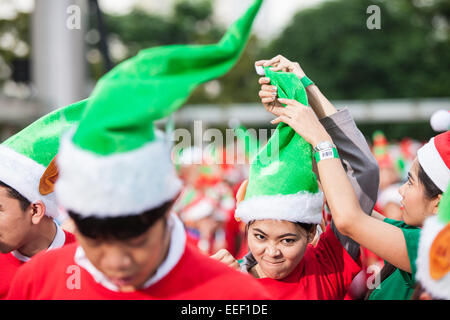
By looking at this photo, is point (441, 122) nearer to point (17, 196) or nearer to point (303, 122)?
point (303, 122)

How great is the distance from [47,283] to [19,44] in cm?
3289

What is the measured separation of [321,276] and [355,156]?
63 cm

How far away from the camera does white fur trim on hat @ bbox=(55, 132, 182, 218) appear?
5.95 feet

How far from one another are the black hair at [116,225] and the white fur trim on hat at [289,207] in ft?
3.40

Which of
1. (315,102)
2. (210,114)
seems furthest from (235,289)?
(210,114)

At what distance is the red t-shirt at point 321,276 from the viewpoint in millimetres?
2871

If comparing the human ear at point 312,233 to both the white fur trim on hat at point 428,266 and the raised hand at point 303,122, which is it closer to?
the raised hand at point 303,122

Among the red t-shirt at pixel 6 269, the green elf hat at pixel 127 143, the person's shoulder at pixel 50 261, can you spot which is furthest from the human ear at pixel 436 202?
the red t-shirt at pixel 6 269

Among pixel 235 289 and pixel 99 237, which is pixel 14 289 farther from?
pixel 235 289

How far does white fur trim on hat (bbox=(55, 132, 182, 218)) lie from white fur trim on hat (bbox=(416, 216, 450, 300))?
0.95 meters

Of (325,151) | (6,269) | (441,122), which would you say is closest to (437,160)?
(441,122)

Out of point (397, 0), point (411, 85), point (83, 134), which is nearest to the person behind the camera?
point (83, 134)
